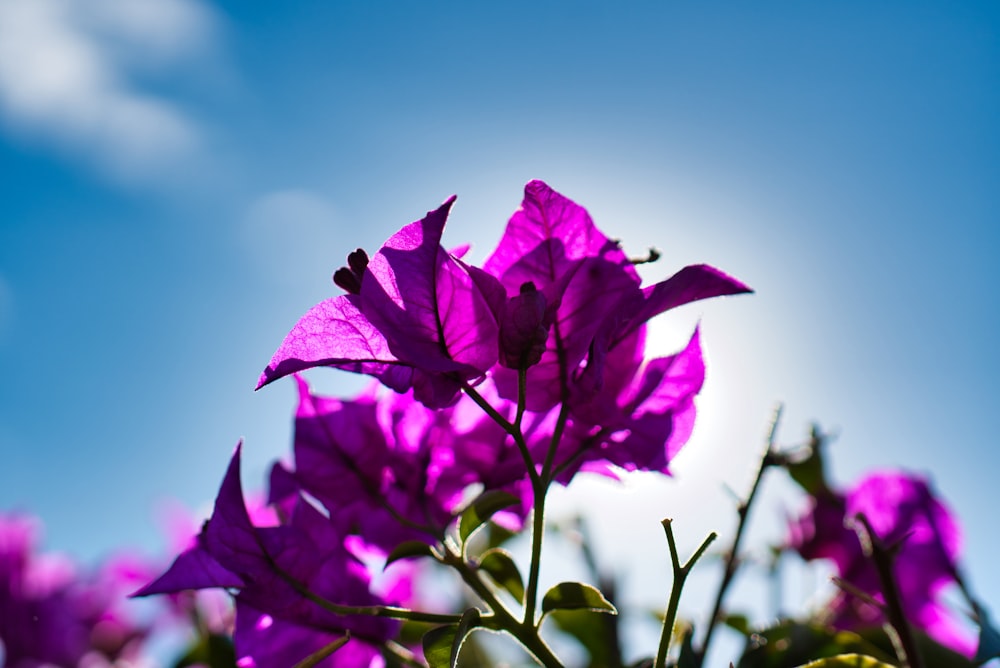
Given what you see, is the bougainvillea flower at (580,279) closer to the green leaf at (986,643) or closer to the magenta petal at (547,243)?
the magenta petal at (547,243)

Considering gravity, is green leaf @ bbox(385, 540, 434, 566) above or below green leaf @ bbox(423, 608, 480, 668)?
above

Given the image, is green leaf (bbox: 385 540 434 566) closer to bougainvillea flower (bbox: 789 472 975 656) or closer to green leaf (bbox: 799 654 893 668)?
green leaf (bbox: 799 654 893 668)

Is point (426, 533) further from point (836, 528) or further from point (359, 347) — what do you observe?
point (836, 528)

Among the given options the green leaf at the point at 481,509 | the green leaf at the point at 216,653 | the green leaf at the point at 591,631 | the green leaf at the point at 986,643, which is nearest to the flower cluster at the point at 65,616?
the green leaf at the point at 216,653

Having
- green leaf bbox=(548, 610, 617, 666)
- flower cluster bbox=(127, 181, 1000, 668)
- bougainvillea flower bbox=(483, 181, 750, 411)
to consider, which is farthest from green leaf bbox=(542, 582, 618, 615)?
green leaf bbox=(548, 610, 617, 666)

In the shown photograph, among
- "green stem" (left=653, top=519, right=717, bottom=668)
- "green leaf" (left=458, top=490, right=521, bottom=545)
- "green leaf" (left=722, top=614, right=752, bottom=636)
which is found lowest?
"green leaf" (left=722, top=614, right=752, bottom=636)

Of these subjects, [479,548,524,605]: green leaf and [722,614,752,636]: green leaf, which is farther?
[722,614,752,636]: green leaf

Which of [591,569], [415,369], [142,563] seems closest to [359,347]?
[415,369]
